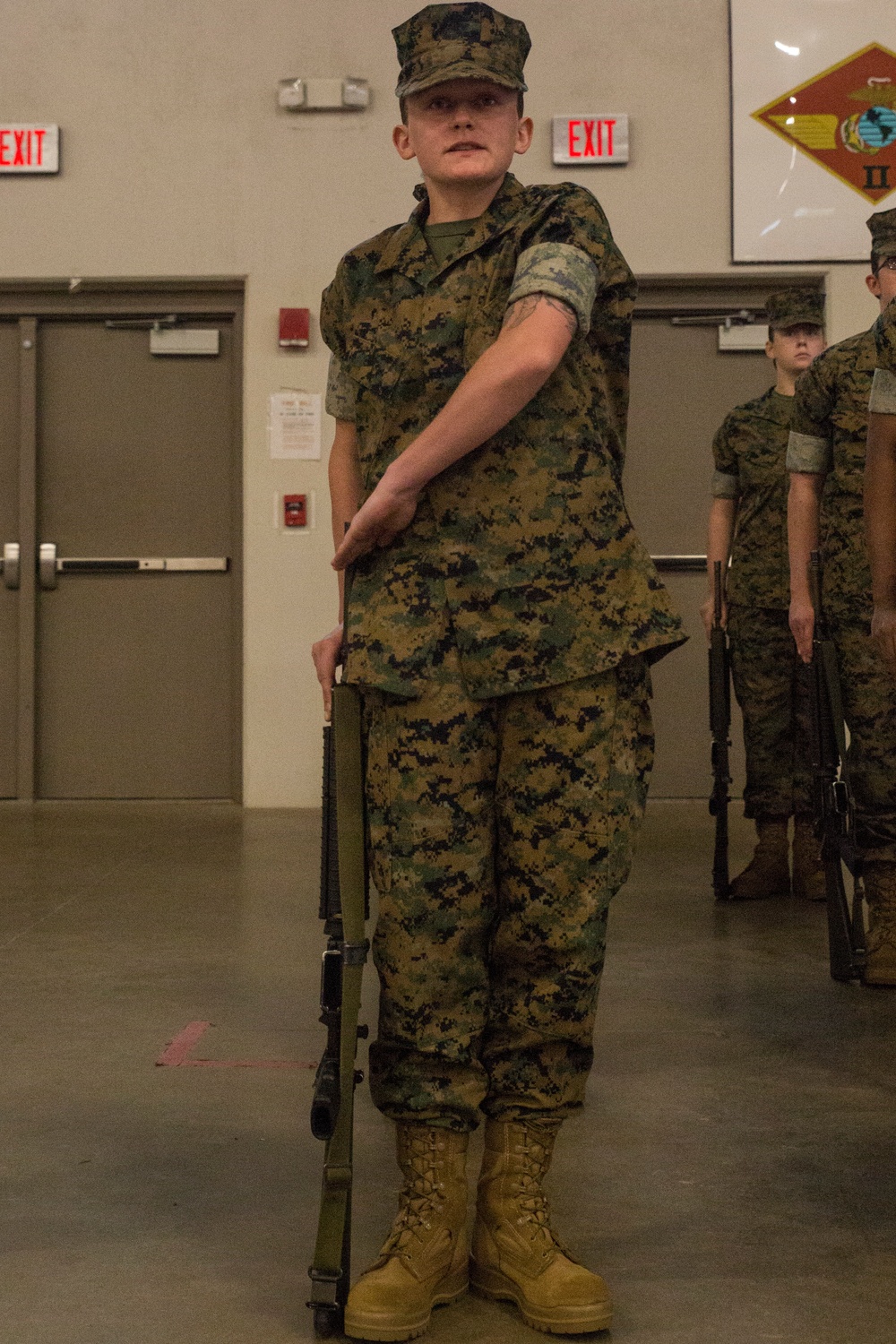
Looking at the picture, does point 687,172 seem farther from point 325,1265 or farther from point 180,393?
point 325,1265

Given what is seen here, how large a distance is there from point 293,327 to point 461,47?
462 cm

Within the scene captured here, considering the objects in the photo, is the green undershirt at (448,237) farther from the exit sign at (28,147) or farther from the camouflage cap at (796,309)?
the exit sign at (28,147)

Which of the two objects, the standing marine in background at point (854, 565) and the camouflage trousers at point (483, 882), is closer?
the camouflage trousers at point (483, 882)

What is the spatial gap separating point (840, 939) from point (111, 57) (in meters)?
4.89

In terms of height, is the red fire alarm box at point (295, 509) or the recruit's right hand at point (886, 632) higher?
the red fire alarm box at point (295, 509)

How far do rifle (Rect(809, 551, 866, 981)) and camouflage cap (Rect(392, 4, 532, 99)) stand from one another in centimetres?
164

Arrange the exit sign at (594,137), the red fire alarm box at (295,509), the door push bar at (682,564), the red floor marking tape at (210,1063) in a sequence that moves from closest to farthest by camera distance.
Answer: the red floor marking tape at (210,1063)
the exit sign at (594,137)
the red fire alarm box at (295,509)
the door push bar at (682,564)

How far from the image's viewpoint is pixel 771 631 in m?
4.08

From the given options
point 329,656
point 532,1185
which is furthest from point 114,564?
point 532,1185

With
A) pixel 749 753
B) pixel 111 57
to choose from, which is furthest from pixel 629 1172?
pixel 111 57

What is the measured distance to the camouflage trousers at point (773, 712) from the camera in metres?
4.04

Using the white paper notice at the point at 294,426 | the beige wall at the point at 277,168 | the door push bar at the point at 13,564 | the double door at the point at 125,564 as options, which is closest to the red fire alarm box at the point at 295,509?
the beige wall at the point at 277,168

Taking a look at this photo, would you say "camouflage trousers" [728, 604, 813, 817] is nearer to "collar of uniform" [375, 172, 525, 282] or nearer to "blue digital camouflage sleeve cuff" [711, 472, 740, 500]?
"blue digital camouflage sleeve cuff" [711, 472, 740, 500]

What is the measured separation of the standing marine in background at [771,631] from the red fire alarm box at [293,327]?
2.49 meters
